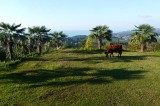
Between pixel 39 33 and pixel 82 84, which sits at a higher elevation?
pixel 39 33

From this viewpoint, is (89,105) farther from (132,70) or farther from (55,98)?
(132,70)

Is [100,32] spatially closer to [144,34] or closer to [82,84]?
[144,34]

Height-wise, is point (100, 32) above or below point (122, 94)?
above

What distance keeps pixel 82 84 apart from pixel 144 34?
41179 millimetres

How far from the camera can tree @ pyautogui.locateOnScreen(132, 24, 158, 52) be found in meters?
64.6

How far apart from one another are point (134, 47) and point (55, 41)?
26160 mm

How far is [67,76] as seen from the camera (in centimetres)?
3112

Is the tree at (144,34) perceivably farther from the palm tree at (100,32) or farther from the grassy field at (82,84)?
the grassy field at (82,84)

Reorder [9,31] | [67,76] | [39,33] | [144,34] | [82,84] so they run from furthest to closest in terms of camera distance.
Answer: [144,34]
[39,33]
[9,31]
[67,76]
[82,84]

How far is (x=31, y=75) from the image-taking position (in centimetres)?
3216

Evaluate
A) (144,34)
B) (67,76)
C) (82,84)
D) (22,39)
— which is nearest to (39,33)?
(22,39)

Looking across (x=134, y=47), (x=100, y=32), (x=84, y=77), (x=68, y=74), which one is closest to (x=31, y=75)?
(x=68, y=74)

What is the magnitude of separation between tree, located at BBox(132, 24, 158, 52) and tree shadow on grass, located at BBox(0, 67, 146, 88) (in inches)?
1273

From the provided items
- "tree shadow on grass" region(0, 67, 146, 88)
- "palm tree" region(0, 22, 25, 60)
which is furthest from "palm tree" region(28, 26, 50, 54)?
"tree shadow on grass" region(0, 67, 146, 88)
